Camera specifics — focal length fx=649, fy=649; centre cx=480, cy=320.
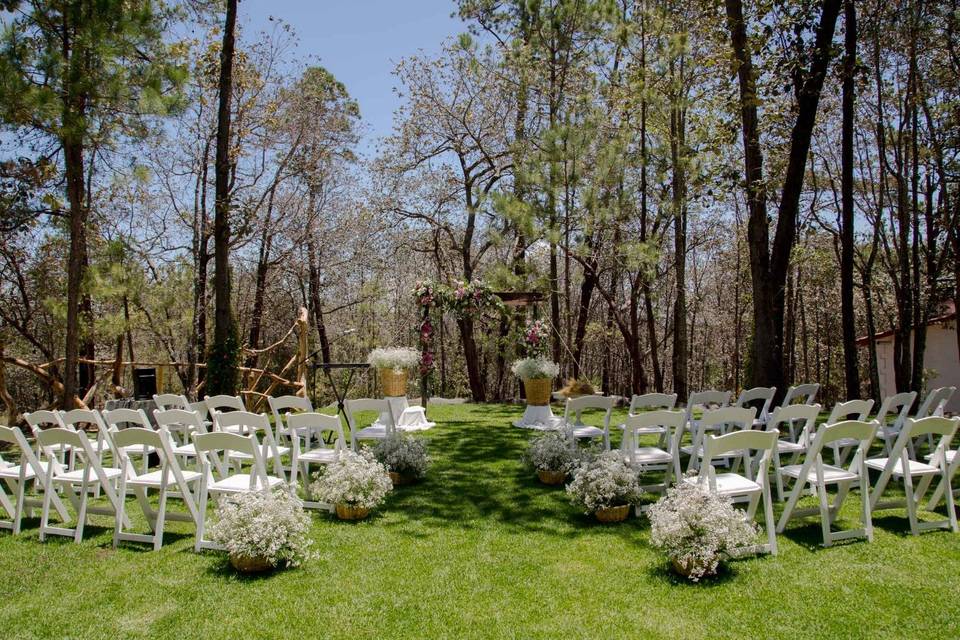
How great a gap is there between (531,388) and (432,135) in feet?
27.8

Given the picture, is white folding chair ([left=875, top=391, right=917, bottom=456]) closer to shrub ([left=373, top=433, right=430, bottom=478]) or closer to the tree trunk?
shrub ([left=373, top=433, right=430, bottom=478])

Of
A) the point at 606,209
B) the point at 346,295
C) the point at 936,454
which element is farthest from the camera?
the point at 346,295

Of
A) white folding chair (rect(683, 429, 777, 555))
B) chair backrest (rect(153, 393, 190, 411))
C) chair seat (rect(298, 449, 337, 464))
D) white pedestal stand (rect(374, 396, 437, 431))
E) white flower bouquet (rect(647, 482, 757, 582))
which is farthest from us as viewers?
white pedestal stand (rect(374, 396, 437, 431))

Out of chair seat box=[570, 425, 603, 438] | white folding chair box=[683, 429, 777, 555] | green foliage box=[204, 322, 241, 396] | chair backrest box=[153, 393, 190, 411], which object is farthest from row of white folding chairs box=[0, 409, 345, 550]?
green foliage box=[204, 322, 241, 396]

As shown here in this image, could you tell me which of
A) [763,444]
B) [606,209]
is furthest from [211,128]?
[763,444]

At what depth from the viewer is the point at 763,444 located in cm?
389

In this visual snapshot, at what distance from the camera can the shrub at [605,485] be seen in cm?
480

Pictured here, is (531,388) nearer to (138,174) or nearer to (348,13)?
(138,174)

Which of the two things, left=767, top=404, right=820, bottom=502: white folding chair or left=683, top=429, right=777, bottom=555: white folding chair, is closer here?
left=683, top=429, right=777, bottom=555: white folding chair

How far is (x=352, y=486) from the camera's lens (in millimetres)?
4973

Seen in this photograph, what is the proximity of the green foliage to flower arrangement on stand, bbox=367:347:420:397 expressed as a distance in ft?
9.91

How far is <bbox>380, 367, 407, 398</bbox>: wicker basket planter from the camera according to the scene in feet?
27.3

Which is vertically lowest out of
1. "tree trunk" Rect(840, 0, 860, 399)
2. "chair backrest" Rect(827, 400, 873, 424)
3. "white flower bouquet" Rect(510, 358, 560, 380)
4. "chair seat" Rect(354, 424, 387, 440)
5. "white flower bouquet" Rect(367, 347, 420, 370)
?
"chair seat" Rect(354, 424, 387, 440)

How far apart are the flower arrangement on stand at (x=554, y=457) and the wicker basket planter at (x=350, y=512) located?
5.86 ft
